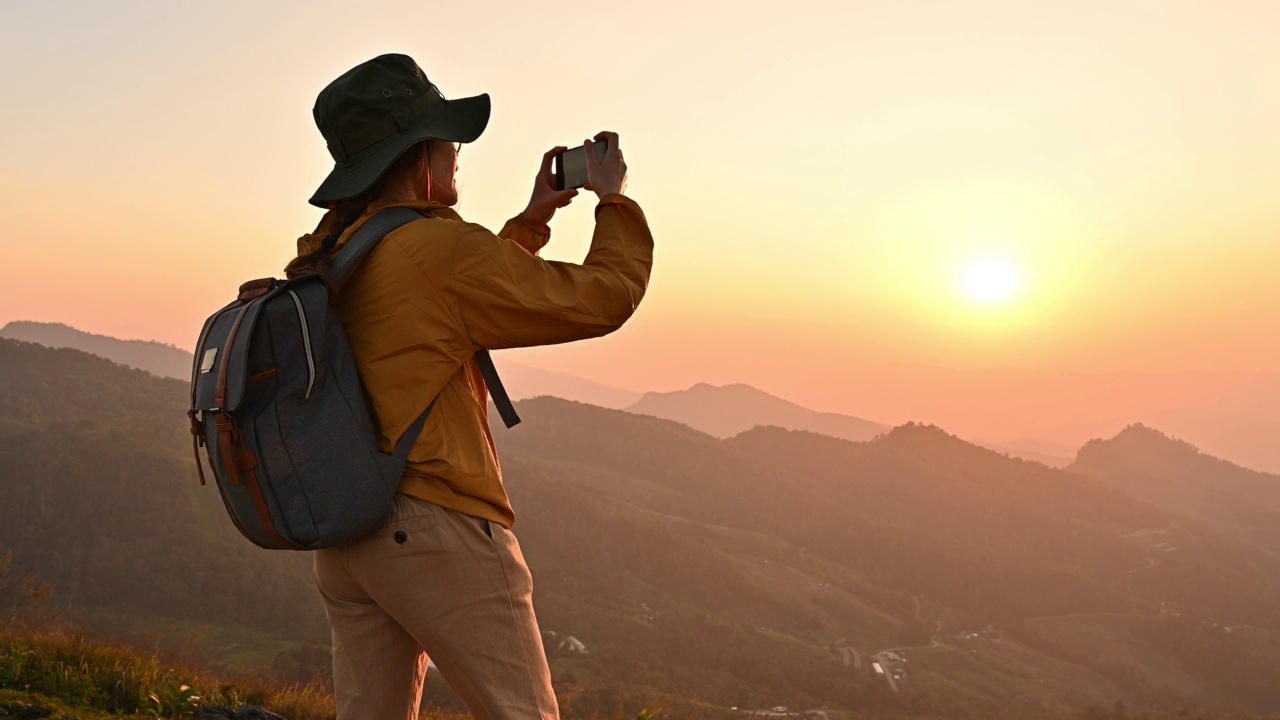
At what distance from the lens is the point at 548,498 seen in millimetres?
111125

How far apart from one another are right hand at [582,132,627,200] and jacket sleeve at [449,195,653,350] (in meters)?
0.22

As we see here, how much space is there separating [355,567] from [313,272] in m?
0.74

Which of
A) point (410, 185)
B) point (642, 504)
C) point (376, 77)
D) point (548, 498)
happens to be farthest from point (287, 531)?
point (642, 504)

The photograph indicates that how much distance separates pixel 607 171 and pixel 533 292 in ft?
1.65

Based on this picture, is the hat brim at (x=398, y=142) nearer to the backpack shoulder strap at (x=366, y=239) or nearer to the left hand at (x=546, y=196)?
the backpack shoulder strap at (x=366, y=239)

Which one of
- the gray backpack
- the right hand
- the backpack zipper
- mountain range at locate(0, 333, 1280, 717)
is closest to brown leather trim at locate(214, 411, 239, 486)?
the gray backpack

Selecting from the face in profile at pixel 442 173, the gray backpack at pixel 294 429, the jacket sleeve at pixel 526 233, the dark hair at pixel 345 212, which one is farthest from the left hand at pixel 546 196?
the gray backpack at pixel 294 429

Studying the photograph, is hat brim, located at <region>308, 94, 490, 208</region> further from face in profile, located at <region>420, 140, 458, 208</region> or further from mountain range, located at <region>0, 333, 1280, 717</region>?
mountain range, located at <region>0, 333, 1280, 717</region>

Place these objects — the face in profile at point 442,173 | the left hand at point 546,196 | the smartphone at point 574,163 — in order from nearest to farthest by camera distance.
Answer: the face in profile at point 442,173 < the smartphone at point 574,163 < the left hand at point 546,196

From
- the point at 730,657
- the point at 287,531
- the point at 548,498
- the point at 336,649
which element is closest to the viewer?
the point at 287,531

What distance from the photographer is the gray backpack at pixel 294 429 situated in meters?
2.16

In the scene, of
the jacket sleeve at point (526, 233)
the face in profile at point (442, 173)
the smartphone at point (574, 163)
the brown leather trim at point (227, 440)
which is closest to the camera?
the brown leather trim at point (227, 440)

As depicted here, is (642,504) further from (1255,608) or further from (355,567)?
(355,567)

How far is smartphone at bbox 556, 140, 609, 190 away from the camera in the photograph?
8.51 ft
